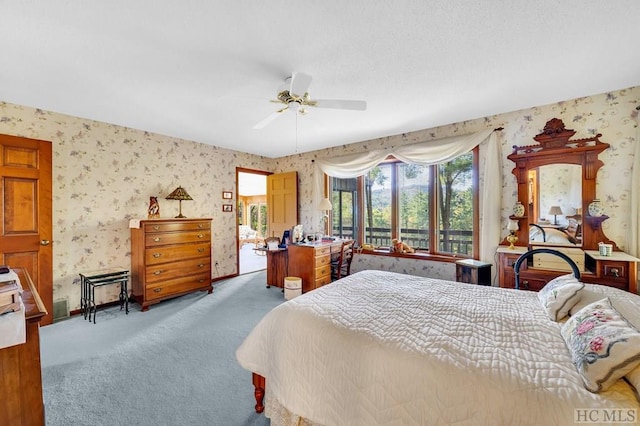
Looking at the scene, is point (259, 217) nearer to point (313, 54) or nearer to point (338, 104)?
point (338, 104)

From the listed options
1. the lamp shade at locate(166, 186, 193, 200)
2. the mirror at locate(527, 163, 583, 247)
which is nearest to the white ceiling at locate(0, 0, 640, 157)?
the mirror at locate(527, 163, 583, 247)

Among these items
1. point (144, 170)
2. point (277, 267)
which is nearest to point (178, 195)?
point (144, 170)

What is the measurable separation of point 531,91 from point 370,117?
64.5 inches

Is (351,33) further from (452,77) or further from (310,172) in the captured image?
(310,172)

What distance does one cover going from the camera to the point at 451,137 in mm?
3582

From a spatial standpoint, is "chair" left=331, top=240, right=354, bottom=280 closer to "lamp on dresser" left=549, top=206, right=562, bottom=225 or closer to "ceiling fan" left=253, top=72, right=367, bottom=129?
"ceiling fan" left=253, top=72, right=367, bottom=129

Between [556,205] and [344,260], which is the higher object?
[556,205]

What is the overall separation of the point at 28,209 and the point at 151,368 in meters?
2.32

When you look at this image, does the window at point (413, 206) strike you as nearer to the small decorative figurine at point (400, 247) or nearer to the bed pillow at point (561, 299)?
the small decorative figurine at point (400, 247)

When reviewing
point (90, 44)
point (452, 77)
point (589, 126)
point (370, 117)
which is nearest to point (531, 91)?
point (589, 126)

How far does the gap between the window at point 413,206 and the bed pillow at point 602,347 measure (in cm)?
251

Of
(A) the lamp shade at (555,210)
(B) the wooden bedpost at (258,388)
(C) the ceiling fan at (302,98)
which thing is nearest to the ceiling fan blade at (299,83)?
(C) the ceiling fan at (302,98)

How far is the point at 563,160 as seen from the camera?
293 centimetres

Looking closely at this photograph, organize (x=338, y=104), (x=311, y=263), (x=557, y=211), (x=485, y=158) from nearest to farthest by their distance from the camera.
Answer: (x=338, y=104) → (x=557, y=211) → (x=485, y=158) → (x=311, y=263)
